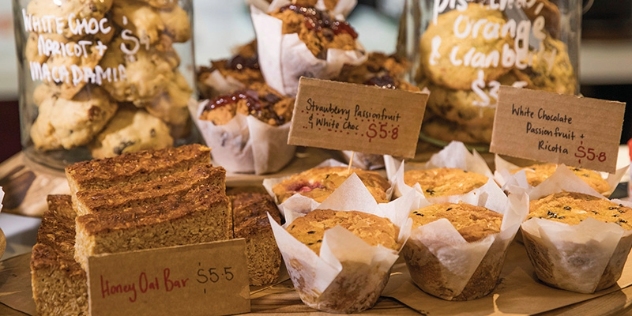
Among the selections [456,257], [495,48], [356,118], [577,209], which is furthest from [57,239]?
[495,48]

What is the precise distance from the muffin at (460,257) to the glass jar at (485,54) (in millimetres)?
613

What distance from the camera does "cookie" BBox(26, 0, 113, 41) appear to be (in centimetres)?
190

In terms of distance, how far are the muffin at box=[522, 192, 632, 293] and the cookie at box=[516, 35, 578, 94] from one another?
57 cm

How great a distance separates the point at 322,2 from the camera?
7.13 feet

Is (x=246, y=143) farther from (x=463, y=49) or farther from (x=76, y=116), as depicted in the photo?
(x=463, y=49)

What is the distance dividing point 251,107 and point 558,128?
0.90 metres

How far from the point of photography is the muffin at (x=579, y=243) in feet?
4.90

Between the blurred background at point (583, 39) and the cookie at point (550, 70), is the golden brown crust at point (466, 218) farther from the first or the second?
Answer: the blurred background at point (583, 39)

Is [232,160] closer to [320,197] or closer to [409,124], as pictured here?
[320,197]

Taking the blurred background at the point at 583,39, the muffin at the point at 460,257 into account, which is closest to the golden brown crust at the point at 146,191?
the muffin at the point at 460,257

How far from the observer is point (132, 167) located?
A: 169cm

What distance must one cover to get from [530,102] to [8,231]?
1.57 meters

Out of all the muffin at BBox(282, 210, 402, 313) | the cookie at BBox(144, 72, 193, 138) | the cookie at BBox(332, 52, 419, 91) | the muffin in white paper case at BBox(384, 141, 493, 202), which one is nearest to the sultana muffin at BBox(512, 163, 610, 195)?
the muffin in white paper case at BBox(384, 141, 493, 202)

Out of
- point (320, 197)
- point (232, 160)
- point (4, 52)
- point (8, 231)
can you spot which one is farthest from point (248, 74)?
point (4, 52)
